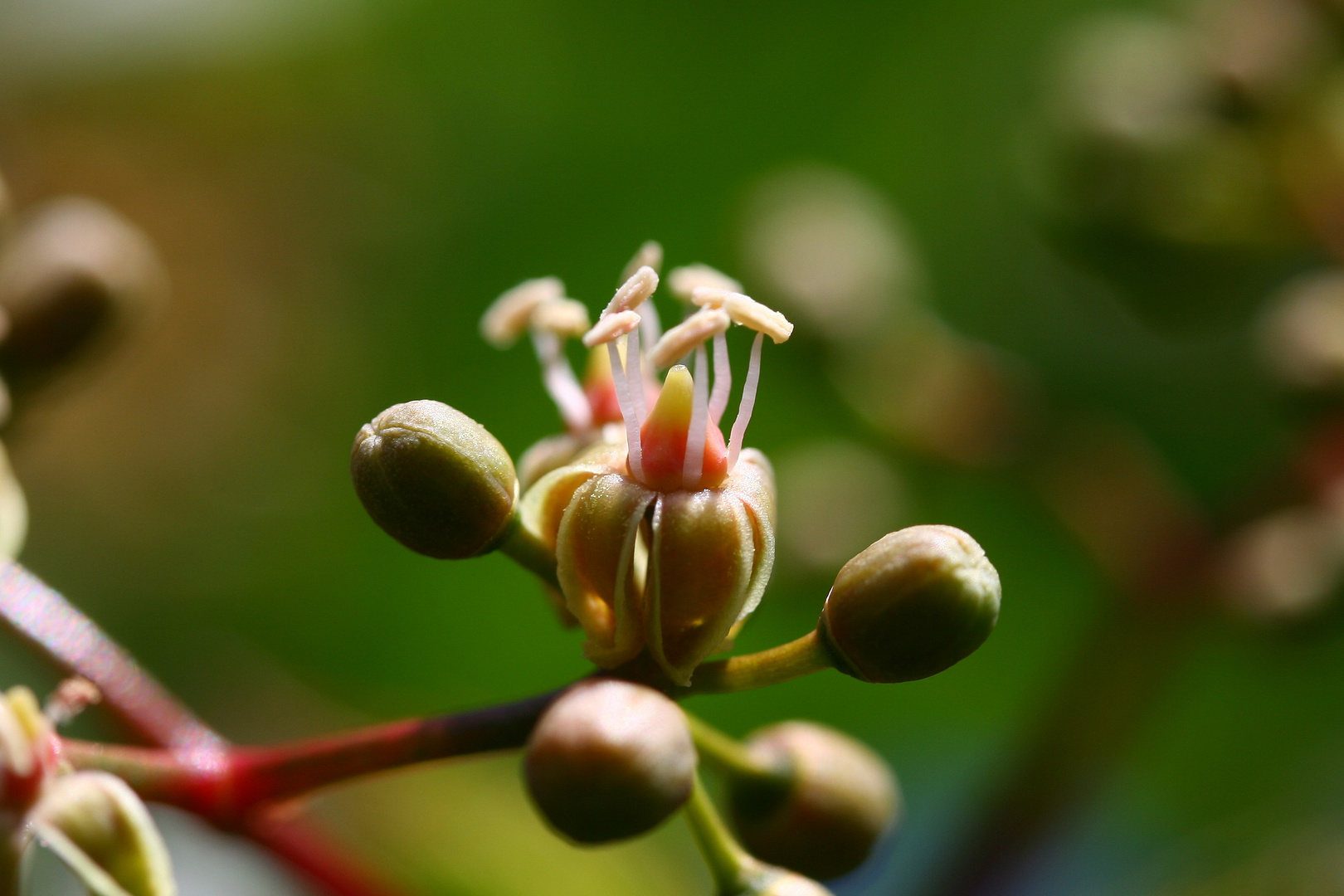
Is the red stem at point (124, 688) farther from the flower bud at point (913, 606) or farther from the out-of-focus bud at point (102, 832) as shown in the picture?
the flower bud at point (913, 606)

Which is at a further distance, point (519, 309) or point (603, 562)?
point (519, 309)

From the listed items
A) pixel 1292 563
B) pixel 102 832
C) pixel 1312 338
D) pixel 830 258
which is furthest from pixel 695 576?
pixel 830 258

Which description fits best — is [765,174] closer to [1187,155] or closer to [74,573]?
[1187,155]

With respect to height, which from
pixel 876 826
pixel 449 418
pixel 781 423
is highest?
pixel 449 418

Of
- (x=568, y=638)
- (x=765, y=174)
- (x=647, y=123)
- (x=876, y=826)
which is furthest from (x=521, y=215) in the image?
(x=876, y=826)

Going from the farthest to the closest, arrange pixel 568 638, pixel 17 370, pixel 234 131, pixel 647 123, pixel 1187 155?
pixel 234 131 < pixel 647 123 < pixel 568 638 < pixel 1187 155 < pixel 17 370

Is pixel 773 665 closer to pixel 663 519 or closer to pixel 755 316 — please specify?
pixel 663 519

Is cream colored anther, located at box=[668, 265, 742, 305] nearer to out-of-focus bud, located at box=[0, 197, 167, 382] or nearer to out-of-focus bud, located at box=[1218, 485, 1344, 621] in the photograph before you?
out-of-focus bud, located at box=[0, 197, 167, 382]
